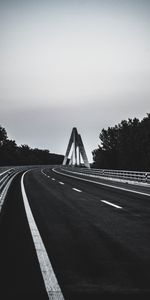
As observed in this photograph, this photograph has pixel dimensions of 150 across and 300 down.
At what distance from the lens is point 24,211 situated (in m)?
11.7

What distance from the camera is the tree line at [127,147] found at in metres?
90.2

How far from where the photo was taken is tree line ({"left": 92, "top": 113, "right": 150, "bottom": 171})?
90.2 m

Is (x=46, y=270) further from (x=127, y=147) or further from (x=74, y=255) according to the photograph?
(x=127, y=147)

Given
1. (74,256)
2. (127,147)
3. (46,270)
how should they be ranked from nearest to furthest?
1. (46,270)
2. (74,256)
3. (127,147)

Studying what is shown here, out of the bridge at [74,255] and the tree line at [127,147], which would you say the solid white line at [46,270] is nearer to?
the bridge at [74,255]

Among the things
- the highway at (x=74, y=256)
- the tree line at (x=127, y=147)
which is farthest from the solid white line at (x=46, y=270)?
the tree line at (x=127, y=147)

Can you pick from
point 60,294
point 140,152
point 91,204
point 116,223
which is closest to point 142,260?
point 60,294

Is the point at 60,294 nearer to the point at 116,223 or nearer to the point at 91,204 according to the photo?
the point at 116,223

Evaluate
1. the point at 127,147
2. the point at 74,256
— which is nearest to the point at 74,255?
the point at 74,256

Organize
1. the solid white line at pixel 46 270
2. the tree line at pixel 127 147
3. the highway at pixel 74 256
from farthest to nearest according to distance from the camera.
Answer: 1. the tree line at pixel 127 147
2. the highway at pixel 74 256
3. the solid white line at pixel 46 270

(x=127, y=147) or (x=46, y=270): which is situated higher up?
(x=127, y=147)

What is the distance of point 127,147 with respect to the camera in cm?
10612

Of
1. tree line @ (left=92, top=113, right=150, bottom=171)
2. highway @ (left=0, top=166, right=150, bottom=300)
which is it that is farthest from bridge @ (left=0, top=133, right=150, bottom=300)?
tree line @ (left=92, top=113, right=150, bottom=171)

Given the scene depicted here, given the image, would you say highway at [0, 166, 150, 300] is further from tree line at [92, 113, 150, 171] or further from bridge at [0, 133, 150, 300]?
tree line at [92, 113, 150, 171]
